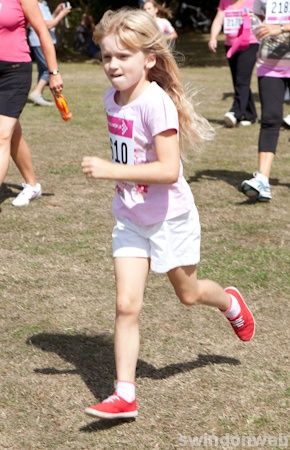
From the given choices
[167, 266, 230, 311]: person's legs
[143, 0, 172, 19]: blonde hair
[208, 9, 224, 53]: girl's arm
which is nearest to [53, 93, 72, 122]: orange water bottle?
[167, 266, 230, 311]: person's legs

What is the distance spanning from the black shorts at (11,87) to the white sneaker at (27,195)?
820 mm

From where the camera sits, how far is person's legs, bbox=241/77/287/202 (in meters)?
7.06

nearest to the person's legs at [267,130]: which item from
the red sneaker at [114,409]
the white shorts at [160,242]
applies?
the white shorts at [160,242]

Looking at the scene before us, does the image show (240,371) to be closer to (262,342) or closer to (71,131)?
(262,342)

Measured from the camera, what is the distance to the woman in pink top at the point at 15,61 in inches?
248

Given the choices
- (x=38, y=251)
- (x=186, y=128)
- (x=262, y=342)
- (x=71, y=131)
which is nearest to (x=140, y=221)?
(x=186, y=128)

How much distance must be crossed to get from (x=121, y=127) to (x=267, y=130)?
3745mm

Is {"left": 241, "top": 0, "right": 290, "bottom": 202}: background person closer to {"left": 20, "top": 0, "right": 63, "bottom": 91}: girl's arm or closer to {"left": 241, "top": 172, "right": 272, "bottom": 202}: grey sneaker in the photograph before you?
{"left": 241, "top": 172, "right": 272, "bottom": 202}: grey sneaker

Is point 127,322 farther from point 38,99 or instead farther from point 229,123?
point 38,99

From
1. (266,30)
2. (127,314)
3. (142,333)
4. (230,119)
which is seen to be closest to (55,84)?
(266,30)

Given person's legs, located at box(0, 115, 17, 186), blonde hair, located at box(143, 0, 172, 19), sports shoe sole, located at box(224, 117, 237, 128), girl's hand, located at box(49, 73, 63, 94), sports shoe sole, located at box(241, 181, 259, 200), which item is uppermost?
girl's hand, located at box(49, 73, 63, 94)

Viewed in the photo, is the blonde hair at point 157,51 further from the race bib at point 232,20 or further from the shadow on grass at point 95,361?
the race bib at point 232,20

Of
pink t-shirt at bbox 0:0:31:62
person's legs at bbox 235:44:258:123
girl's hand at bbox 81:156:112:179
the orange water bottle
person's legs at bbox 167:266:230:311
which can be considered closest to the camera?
girl's hand at bbox 81:156:112:179

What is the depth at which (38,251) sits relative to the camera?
592cm
